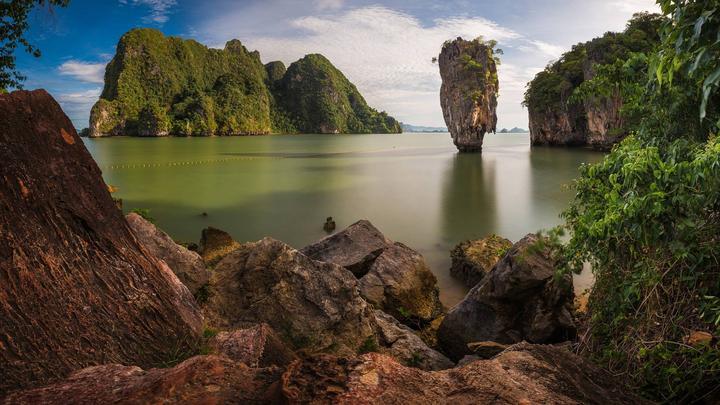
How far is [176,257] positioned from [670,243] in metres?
6.25

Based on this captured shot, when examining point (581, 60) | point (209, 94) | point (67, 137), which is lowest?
point (67, 137)

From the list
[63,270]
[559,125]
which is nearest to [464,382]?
[63,270]

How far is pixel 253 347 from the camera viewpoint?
11.6 ft

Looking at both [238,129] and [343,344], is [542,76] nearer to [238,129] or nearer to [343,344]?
[343,344]

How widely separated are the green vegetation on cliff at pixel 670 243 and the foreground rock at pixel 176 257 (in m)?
5.33

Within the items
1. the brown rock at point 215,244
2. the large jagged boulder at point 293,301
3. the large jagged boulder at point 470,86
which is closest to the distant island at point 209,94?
the large jagged boulder at point 470,86

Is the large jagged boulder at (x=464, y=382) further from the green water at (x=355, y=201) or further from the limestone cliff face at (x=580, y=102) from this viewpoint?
the limestone cliff face at (x=580, y=102)

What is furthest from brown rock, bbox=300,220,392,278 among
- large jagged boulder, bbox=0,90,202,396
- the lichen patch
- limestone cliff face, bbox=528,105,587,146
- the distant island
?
the distant island

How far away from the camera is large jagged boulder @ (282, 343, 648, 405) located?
6.33ft

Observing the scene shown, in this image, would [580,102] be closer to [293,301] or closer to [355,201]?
[355,201]

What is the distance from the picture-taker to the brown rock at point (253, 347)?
3428 millimetres

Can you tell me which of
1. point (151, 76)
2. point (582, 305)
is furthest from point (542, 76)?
point (151, 76)

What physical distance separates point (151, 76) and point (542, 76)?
126 meters

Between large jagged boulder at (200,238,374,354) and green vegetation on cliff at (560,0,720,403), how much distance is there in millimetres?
2992
